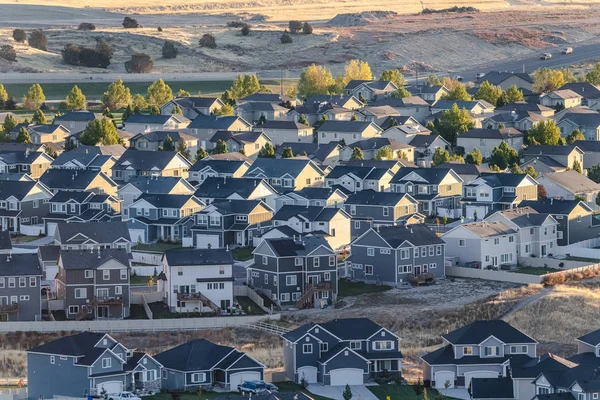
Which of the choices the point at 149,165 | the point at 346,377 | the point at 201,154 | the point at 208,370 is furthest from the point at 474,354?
the point at 201,154

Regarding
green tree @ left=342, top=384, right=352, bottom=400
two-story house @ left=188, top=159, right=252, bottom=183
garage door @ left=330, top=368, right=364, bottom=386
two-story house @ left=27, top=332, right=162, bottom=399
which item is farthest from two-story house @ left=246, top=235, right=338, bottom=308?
two-story house @ left=188, top=159, right=252, bottom=183

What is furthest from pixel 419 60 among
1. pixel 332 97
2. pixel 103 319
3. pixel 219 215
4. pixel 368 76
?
pixel 103 319

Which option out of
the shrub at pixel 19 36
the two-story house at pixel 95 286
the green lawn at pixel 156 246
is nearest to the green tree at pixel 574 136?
the green lawn at pixel 156 246

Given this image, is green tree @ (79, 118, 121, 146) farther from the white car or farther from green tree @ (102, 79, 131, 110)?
the white car

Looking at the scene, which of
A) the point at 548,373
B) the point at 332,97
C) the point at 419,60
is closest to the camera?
the point at 548,373

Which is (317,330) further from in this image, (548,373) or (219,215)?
(219,215)

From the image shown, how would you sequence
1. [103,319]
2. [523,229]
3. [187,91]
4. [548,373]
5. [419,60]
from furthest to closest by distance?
1. [419,60]
2. [187,91]
3. [523,229]
4. [103,319]
5. [548,373]

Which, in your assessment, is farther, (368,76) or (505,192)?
(368,76)
